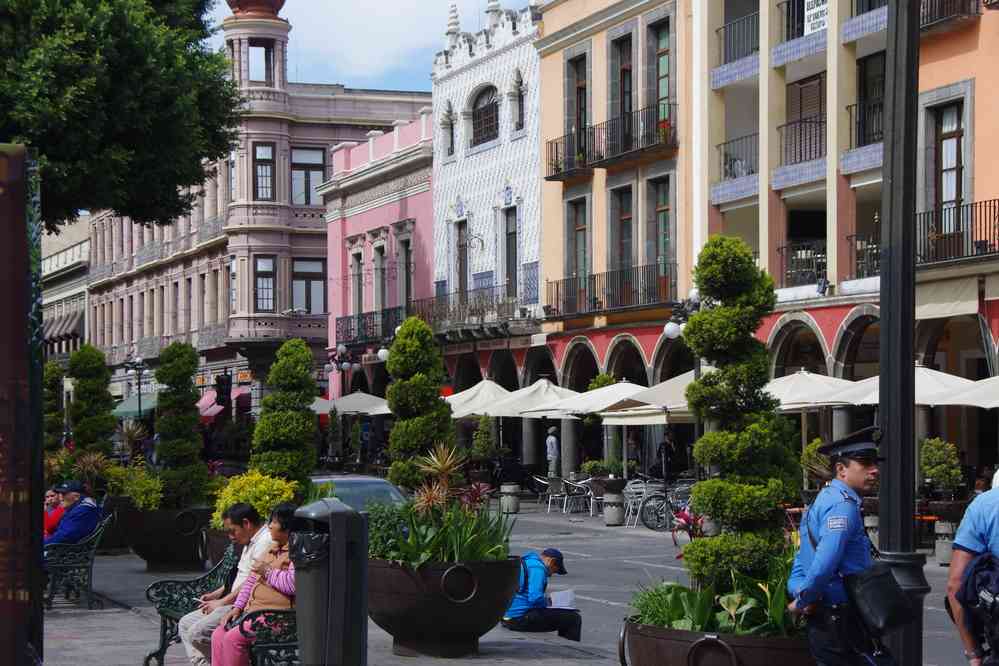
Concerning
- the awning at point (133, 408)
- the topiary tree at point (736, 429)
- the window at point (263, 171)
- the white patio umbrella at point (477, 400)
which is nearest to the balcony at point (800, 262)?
the white patio umbrella at point (477, 400)

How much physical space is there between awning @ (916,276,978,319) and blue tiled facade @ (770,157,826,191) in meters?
3.73

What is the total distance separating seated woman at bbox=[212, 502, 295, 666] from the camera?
10388mm

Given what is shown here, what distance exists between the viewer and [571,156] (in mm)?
42188

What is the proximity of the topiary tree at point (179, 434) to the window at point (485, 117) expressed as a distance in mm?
22603

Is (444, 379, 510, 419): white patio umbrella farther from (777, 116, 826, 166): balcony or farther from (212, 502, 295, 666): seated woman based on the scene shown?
(212, 502, 295, 666): seated woman

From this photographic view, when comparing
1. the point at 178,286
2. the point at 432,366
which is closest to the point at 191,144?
the point at 432,366

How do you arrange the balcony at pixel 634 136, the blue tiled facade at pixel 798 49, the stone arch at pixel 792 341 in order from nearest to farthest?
the blue tiled facade at pixel 798 49 → the stone arch at pixel 792 341 → the balcony at pixel 634 136

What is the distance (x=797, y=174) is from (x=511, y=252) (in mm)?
13821

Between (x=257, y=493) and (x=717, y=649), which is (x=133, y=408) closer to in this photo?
(x=257, y=493)

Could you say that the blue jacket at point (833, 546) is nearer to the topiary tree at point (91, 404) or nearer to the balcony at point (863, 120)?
the topiary tree at point (91, 404)

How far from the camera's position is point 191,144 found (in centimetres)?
2534

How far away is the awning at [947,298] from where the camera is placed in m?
29.3

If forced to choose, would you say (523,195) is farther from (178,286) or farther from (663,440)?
(178,286)

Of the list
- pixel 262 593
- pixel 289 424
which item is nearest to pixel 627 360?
pixel 289 424
